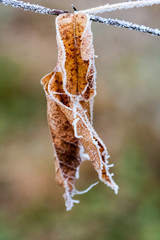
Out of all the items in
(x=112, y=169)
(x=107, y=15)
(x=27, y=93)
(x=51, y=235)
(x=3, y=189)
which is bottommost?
(x=51, y=235)

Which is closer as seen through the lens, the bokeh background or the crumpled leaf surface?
the crumpled leaf surface

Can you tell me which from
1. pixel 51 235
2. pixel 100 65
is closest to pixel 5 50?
pixel 100 65

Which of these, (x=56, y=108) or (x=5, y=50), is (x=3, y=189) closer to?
(x=5, y=50)

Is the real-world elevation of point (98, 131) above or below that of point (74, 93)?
below

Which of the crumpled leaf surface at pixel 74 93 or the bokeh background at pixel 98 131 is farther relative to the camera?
the bokeh background at pixel 98 131
